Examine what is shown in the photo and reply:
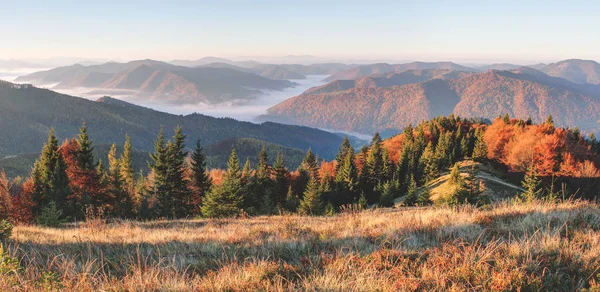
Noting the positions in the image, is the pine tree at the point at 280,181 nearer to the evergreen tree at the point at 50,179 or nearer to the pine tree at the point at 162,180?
the pine tree at the point at 162,180

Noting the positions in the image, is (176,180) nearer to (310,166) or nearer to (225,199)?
(225,199)

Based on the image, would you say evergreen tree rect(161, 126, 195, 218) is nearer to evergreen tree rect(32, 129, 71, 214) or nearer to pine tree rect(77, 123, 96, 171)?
pine tree rect(77, 123, 96, 171)

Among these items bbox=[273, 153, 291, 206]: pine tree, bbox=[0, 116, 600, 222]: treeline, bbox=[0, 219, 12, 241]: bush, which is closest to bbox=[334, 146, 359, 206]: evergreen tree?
bbox=[0, 116, 600, 222]: treeline

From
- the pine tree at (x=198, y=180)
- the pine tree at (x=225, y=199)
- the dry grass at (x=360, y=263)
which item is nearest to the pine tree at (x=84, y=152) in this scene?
the pine tree at (x=198, y=180)

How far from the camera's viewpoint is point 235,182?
3697cm

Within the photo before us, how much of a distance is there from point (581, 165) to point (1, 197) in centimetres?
8181

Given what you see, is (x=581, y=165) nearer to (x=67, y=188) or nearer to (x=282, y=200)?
(x=282, y=200)

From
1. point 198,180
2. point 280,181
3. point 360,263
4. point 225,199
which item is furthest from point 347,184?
point 360,263

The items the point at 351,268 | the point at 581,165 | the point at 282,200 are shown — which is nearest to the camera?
the point at 351,268

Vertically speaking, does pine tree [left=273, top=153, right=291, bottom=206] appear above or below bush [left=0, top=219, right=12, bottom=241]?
below

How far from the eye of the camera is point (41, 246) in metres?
7.12

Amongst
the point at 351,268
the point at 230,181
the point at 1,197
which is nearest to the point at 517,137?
the point at 230,181

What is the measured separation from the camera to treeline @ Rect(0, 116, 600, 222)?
35594 mm

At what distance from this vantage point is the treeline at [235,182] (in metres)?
35.6
